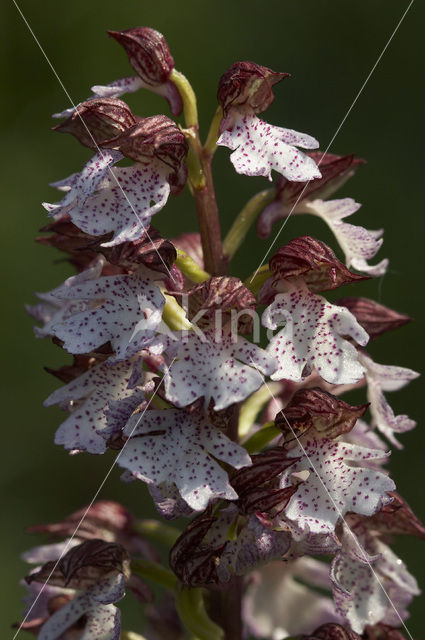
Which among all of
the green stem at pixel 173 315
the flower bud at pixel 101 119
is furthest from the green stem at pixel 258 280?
the flower bud at pixel 101 119

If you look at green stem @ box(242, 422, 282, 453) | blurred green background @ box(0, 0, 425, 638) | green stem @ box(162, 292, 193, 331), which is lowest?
blurred green background @ box(0, 0, 425, 638)

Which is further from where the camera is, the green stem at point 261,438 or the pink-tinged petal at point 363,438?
the pink-tinged petal at point 363,438

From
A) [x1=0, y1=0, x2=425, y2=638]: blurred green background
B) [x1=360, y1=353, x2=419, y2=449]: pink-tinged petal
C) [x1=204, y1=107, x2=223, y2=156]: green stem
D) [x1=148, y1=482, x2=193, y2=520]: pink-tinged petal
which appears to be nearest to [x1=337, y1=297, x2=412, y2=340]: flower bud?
[x1=360, y1=353, x2=419, y2=449]: pink-tinged petal

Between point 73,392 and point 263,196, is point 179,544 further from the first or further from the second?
point 263,196

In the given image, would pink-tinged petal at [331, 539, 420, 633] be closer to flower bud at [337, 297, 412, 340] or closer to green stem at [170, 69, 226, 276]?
flower bud at [337, 297, 412, 340]

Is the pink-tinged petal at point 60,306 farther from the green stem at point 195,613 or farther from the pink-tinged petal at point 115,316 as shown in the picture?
the green stem at point 195,613

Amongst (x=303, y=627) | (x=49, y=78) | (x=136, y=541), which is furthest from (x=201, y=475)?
(x=49, y=78)
